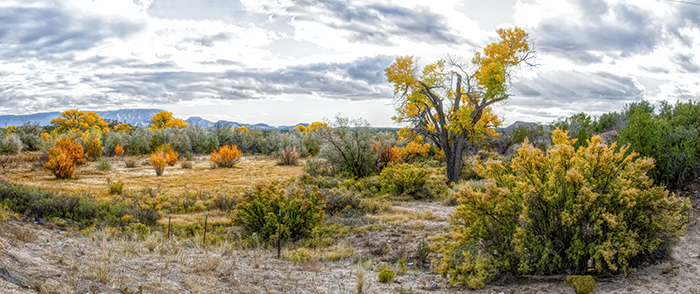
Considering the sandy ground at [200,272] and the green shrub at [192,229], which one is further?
the green shrub at [192,229]

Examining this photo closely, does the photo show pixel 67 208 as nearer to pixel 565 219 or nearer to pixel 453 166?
pixel 565 219

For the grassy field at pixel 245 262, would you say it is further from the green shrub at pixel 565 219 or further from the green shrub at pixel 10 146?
the green shrub at pixel 10 146

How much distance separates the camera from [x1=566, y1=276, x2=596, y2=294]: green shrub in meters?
4.80

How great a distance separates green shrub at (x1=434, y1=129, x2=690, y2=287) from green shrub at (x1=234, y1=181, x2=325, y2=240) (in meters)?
4.02

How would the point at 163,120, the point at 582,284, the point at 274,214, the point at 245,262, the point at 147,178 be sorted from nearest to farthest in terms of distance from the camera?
the point at 582,284, the point at 245,262, the point at 274,214, the point at 147,178, the point at 163,120

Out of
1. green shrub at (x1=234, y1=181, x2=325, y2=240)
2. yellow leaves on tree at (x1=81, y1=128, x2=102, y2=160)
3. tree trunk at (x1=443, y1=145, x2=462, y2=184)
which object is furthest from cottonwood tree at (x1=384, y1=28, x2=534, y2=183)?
yellow leaves on tree at (x1=81, y1=128, x2=102, y2=160)

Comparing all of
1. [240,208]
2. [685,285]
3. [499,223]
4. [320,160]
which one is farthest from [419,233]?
[320,160]

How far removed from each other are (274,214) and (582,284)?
19.0 feet

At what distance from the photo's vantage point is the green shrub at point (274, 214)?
8.85m

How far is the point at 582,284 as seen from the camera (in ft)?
15.9

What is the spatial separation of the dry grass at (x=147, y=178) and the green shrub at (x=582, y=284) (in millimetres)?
11817

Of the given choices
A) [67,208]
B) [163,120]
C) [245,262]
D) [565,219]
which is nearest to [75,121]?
[163,120]

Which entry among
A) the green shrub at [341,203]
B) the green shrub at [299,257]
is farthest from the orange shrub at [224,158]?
the green shrub at [299,257]

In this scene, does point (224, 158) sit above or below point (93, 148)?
below
